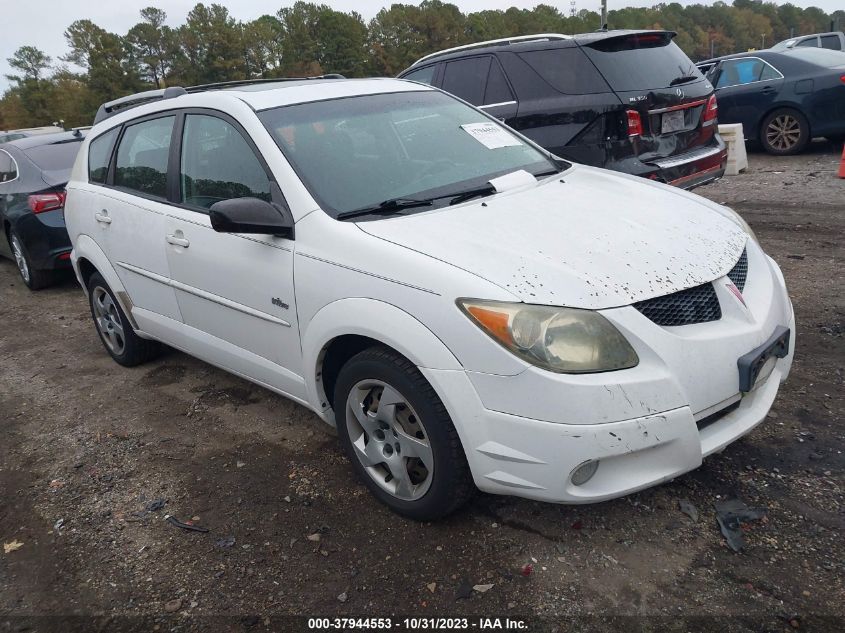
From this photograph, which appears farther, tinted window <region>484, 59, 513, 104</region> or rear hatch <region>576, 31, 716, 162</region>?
tinted window <region>484, 59, 513, 104</region>

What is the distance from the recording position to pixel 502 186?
335cm

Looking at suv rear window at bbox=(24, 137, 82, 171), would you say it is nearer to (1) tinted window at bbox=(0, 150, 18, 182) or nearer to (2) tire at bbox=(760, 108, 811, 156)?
(1) tinted window at bbox=(0, 150, 18, 182)

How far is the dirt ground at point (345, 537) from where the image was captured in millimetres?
2480

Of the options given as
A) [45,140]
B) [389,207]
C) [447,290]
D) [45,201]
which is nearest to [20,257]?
[45,201]

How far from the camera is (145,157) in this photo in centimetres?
423

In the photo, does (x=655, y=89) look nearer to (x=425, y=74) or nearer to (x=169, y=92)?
(x=425, y=74)

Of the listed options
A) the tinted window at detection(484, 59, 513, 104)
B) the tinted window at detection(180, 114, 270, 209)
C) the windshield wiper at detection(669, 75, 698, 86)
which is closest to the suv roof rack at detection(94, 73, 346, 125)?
the tinted window at detection(180, 114, 270, 209)

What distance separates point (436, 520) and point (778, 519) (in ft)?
4.42

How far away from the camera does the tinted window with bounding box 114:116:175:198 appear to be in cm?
401

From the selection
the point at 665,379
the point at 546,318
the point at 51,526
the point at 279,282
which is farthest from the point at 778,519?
the point at 51,526

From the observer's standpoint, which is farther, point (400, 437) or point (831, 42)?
point (831, 42)

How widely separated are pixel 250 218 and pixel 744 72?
10399mm

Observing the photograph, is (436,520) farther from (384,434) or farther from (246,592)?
(246,592)

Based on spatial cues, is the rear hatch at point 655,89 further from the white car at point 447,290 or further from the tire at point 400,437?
the tire at point 400,437
